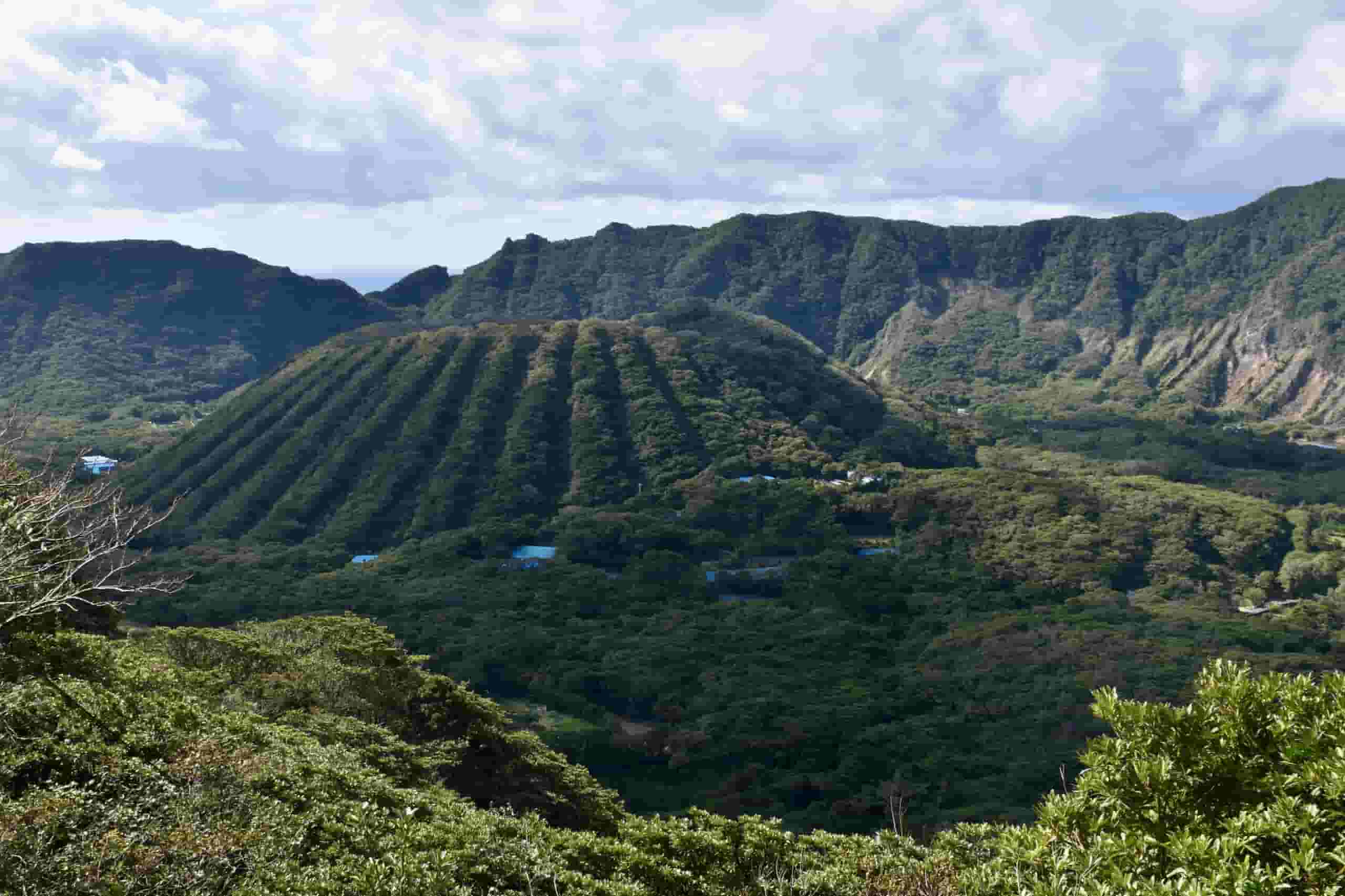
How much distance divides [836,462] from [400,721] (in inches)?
4217

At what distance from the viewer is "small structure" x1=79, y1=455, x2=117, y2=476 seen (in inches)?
5418

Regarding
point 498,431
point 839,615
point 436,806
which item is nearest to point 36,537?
point 436,806

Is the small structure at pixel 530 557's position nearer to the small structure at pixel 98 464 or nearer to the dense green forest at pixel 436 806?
the small structure at pixel 98 464

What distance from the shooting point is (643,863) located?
22.0 metres

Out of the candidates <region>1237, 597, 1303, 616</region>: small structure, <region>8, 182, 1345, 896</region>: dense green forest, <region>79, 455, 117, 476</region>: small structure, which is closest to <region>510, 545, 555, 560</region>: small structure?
<region>8, 182, 1345, 896</region>: dense green forest

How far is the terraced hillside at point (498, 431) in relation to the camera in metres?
125

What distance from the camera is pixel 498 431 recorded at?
140750 millimetres

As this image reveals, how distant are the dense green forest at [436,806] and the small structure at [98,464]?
115140 millimetres

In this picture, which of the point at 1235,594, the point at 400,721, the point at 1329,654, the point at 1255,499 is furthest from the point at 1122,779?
the point at 1255,499

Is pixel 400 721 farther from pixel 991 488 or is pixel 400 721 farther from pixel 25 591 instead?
pixel 991 488

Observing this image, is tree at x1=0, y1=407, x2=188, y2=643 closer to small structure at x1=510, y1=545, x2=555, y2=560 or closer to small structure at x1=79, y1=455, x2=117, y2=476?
small structure at x1=510, y1=545, x2=555, y2=560

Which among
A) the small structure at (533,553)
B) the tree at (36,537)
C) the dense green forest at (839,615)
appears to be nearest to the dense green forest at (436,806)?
the tree at (36,537)

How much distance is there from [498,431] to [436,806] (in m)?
117

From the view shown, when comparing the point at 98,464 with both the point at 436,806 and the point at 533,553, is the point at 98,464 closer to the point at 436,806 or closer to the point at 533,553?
the point at 533,553
